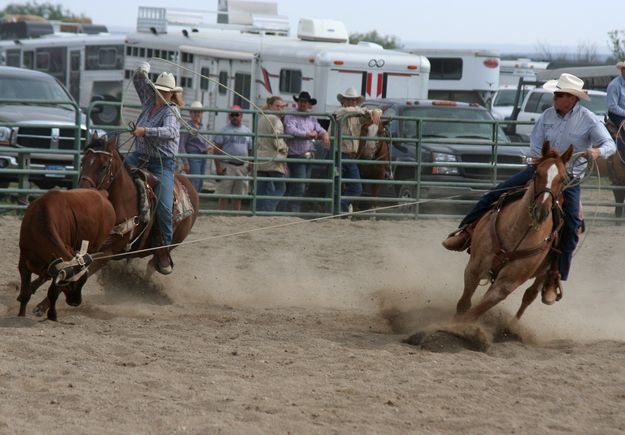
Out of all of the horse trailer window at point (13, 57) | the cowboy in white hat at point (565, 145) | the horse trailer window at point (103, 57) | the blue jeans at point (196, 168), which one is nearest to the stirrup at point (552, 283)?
the cowboy in white hat at point (565, 145)

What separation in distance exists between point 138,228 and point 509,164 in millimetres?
7310

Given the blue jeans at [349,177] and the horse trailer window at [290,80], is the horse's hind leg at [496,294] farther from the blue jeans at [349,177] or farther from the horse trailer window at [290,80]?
the horse trailer window at [290,80]

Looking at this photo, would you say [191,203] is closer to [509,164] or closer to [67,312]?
[67,312]

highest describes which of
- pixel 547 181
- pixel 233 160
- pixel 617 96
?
pixel 617 96

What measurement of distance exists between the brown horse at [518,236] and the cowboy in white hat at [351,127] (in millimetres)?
6116

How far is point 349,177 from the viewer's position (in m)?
14.5

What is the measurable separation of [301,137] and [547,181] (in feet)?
21.7

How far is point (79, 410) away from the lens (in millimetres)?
Answer: 5430

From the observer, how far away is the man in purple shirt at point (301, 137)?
44.6 ft

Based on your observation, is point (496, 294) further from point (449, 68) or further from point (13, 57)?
point (13, 57)

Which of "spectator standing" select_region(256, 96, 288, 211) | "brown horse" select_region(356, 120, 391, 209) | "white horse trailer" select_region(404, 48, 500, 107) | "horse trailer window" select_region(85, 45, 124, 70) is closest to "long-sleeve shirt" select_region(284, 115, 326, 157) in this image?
"spectator standing" select_region(256, 96, 288, 211)

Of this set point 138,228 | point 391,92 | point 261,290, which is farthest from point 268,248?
point 391,92

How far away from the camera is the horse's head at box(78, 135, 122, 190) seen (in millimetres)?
8031

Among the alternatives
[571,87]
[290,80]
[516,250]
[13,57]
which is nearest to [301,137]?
[290,80]
